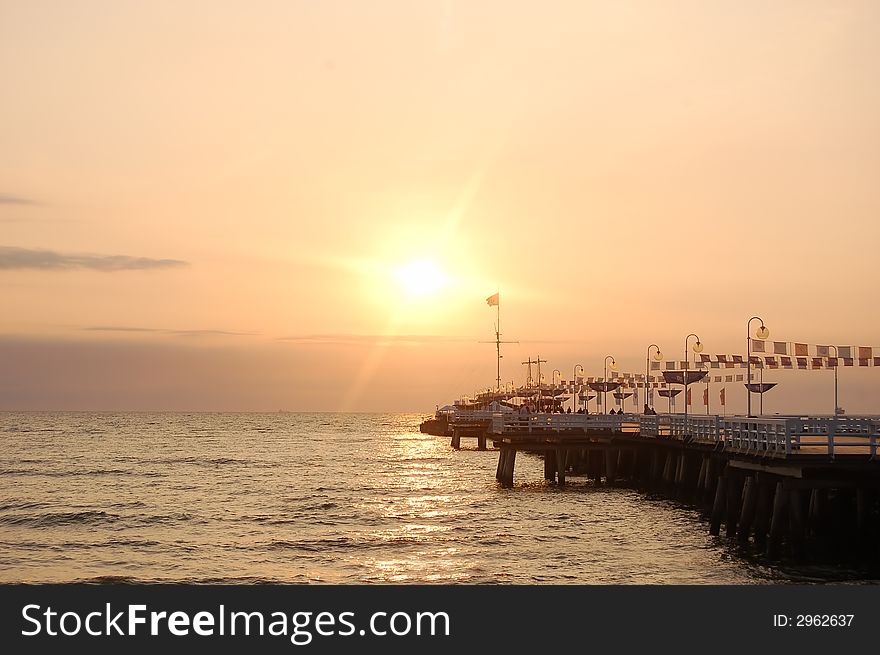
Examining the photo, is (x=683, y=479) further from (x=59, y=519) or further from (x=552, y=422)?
(x=59, y=519)

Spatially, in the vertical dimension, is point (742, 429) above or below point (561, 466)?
above

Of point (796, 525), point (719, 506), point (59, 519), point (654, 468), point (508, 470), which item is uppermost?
point (796, 525)

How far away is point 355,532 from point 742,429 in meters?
14.8

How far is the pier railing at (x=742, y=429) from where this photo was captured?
2939 cm

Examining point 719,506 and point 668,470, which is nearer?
point 719,506

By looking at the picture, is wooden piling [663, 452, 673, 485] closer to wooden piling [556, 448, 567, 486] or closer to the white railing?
the white railing

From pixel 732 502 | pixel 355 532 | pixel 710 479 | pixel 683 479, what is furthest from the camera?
pixel 683 479

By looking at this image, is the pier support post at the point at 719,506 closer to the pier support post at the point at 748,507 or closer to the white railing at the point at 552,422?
the pier support post at the point at 748,507

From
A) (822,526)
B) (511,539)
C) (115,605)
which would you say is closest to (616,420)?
(511,539)

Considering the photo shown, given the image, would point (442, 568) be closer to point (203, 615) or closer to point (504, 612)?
point (504, 612)

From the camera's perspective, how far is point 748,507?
30.7 metres

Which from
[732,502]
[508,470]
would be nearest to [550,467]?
[508,470]

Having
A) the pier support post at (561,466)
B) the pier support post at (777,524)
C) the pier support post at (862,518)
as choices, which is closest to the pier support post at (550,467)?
the pier support post at (561,466)

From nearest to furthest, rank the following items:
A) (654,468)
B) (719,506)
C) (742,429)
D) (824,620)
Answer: (824,620) < (742,429) < (719,506) < (654,468)
